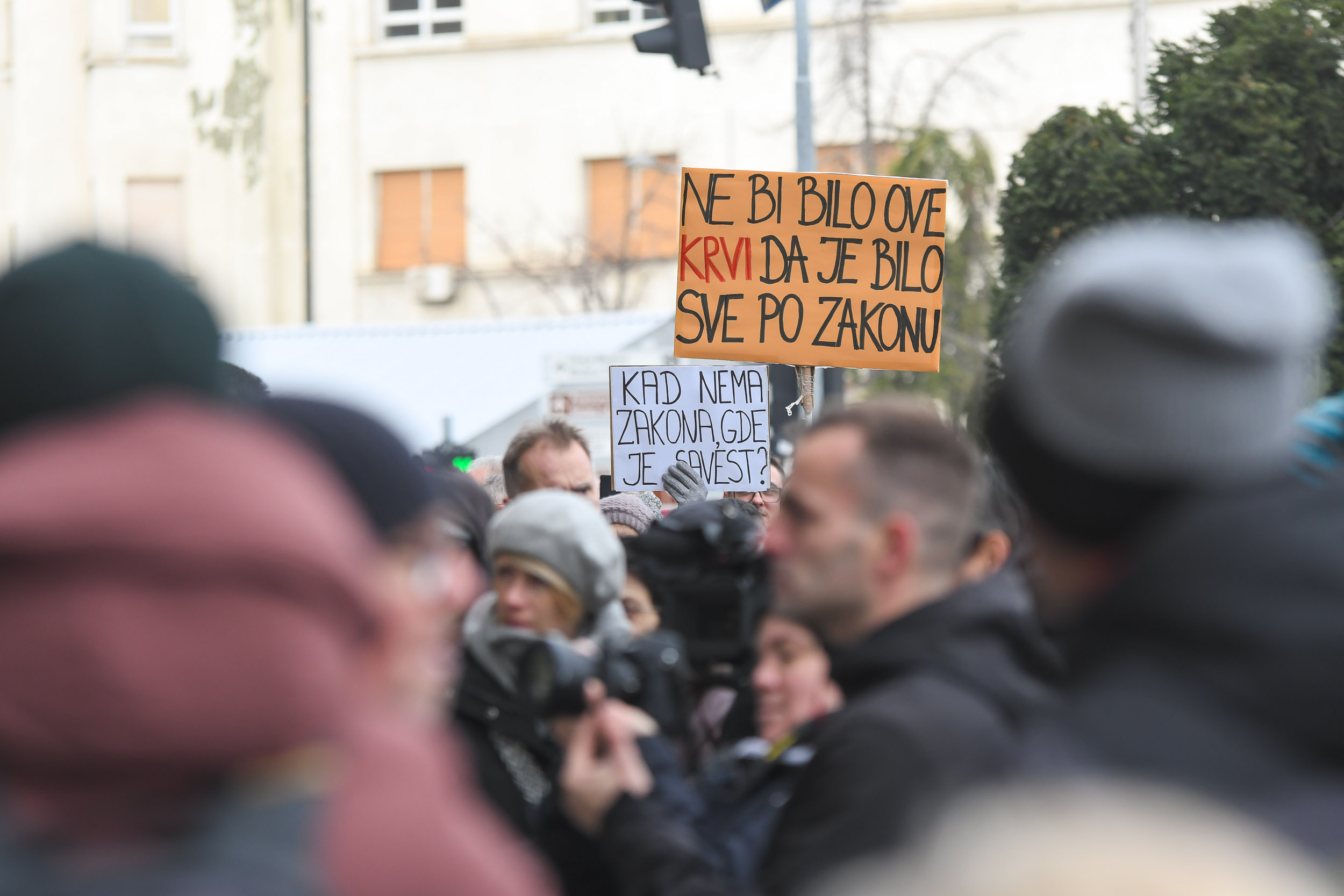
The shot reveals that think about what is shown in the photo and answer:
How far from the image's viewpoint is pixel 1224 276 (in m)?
1.45

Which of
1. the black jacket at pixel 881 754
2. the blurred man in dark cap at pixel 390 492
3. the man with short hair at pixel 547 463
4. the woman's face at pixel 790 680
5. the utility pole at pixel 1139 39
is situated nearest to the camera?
the blurred man in dark cap at pixel 390 492

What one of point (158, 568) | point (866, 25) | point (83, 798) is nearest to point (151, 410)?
point (158, 568)

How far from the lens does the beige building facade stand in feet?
83.6

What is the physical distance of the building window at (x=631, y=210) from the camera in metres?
25.5

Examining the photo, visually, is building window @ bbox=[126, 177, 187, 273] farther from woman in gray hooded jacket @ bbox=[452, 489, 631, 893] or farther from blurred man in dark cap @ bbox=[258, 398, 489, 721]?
blurred man in dark cap @ bbox=[258, 398, 489, 721]

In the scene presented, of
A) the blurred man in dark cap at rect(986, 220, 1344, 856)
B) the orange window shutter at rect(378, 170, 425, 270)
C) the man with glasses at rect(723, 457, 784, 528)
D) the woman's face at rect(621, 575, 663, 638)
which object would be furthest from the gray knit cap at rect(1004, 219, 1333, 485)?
the orange window shutter at rect(378, 170, 425, 270)

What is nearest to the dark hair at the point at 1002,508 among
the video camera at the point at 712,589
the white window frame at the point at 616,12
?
the video camera at the point at 712,589

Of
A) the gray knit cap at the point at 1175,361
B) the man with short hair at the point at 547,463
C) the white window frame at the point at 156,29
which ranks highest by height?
the white window frame at the point at 156,29

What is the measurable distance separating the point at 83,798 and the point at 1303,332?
1055 millimetres

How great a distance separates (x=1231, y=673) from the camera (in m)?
1.30

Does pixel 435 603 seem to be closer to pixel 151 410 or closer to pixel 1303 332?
pixel 151 410

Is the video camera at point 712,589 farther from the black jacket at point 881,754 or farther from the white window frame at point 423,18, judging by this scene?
the white window frame at point 423,18

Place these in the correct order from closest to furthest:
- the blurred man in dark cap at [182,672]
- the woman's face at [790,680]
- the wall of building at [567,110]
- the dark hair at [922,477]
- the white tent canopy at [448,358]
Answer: the blurred man in dark cap at [182,672], the dark hair at [922,477], the woman's face at [790,680], the white tent canopy at [448,358], the wall of building at [567,110]

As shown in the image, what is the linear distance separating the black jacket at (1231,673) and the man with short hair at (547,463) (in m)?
3.74
